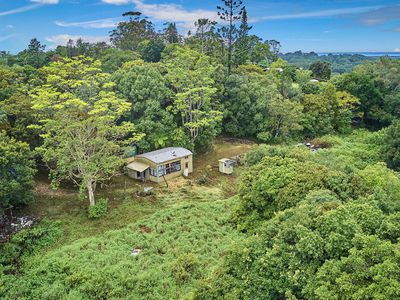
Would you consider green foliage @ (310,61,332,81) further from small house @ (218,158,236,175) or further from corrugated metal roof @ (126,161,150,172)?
corrugated metal roof @ (126,161,150,172)

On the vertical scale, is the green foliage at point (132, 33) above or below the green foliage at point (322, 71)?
above

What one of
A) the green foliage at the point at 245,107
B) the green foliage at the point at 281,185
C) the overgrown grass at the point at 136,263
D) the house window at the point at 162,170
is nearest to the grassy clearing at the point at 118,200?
the house window at the point at 162,170

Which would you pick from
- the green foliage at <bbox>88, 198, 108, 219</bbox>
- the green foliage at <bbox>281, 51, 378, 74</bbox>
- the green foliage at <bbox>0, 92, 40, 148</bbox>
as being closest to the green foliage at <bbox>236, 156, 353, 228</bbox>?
the green foliage at <bbox>88, 198, 108, 219</bbox>

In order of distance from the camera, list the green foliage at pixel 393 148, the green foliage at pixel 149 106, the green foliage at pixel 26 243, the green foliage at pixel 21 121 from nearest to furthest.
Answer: the green foliage at pixel 26 243, the green foliage at pixel 21 121, the green foliage at pixel 149 106, the green foliage at pixel 393 148

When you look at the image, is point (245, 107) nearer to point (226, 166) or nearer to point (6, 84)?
point (226, 166)

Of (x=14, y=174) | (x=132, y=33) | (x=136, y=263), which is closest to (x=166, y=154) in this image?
(x=14, y=174)

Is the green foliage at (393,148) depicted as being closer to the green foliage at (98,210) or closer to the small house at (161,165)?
the small house at (161,165)

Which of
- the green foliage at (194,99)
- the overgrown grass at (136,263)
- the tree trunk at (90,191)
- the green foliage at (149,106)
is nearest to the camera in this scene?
the overgrown grass at (136,263)

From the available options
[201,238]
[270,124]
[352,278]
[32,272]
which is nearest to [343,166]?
[201,238]

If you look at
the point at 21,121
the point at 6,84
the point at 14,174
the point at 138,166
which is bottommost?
the point at 138,166
